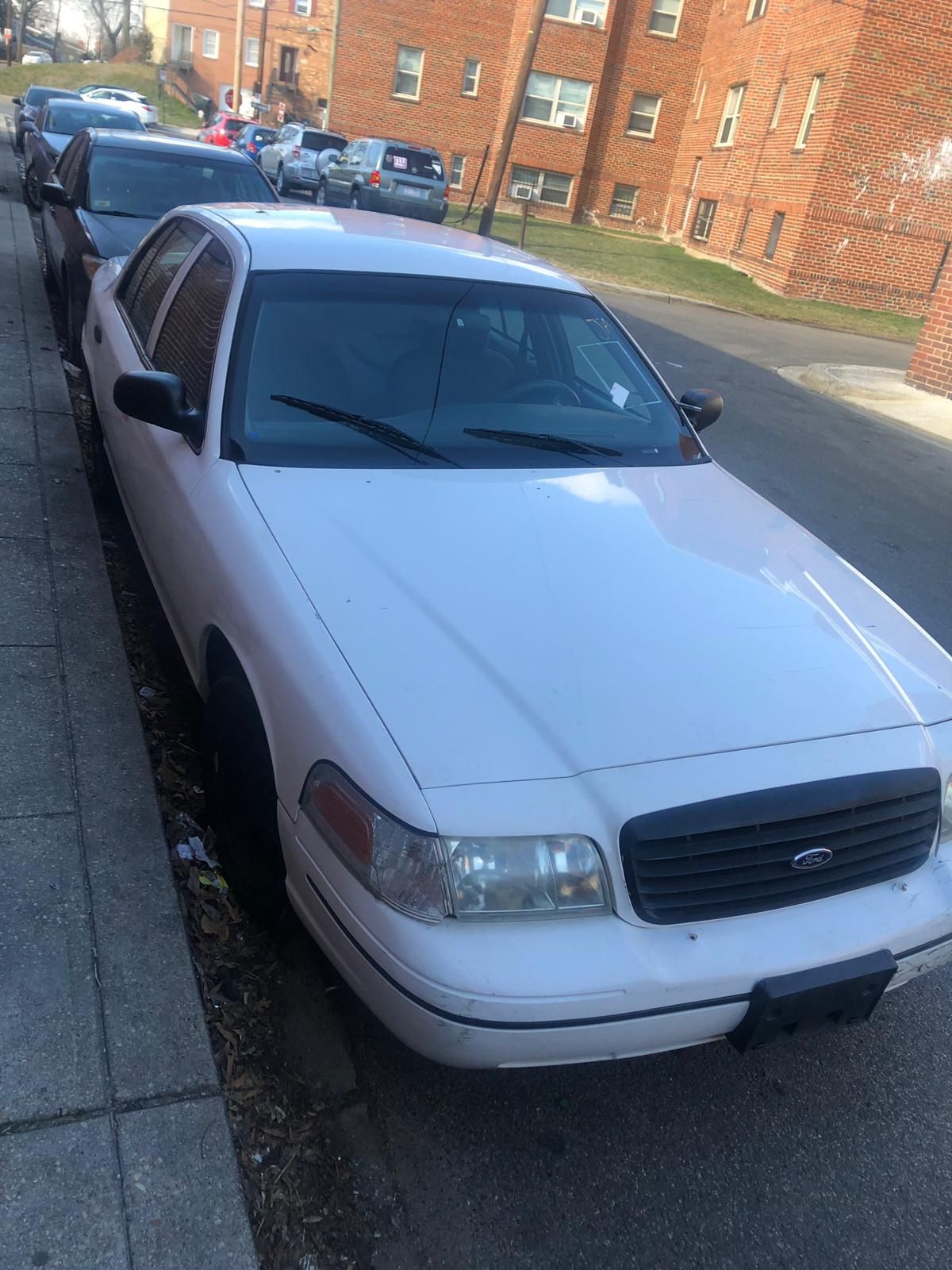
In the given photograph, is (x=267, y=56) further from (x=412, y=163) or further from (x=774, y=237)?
(x=774, y=237)

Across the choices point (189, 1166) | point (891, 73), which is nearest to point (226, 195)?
point (189, 1166)

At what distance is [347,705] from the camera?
219 centimetres

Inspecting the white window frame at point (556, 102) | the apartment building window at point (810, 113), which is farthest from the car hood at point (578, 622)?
the white window frame at point (556, 102)

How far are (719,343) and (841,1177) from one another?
13.7 metres

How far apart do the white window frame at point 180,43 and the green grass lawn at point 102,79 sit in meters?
2.28

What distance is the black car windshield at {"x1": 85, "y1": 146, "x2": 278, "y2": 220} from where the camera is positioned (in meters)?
7.86

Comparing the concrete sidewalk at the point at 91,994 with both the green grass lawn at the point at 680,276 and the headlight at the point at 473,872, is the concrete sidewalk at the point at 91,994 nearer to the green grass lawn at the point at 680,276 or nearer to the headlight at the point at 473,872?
the headlight at the point at 473,872

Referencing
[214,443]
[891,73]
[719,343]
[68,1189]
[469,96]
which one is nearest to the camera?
[68,1189]

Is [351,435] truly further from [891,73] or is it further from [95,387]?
[891,73]

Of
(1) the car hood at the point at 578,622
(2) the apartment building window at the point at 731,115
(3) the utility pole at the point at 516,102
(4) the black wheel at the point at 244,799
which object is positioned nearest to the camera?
(1) the car hood at the point at 578,622

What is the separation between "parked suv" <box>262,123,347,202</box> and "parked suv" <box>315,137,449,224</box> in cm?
209

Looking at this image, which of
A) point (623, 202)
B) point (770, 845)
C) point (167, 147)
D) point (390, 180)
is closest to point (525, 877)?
point (770, 845)

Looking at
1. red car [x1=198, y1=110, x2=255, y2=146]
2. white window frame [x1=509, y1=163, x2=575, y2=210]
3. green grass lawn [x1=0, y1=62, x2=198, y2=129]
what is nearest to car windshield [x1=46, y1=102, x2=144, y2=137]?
white window frame [x1=509, y1=163, x2=575, y2=210]

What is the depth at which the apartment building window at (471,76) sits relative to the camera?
3469cm
